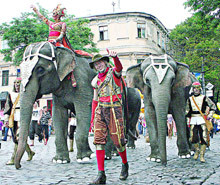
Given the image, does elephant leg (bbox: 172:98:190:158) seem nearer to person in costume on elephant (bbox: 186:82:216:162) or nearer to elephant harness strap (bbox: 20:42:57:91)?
person in costume on elephant (bbox: 186:82:216:162)

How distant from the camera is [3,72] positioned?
40875 millimetres

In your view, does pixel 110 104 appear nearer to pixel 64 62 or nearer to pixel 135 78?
pixel 64 62

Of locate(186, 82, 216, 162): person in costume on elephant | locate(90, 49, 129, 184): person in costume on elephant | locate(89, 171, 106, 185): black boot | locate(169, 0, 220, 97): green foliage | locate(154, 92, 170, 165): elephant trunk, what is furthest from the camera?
locate(169, 0, 220, 97): green foliage

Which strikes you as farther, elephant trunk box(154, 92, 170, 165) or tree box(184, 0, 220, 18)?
tree box(184, 0, 220, 18)

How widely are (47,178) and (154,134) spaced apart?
3.16m

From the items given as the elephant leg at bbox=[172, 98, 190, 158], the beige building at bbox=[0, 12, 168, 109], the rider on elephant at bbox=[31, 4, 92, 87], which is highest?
the beige building at bbox=[0, 12, 168, 109]

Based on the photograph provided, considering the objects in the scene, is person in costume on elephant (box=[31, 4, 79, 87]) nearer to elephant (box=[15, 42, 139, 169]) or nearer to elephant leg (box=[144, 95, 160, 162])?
elephant (box=[15, 42, 139, 169])

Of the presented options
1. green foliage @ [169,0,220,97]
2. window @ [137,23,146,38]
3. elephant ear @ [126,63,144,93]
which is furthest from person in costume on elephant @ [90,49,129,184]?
window @ [137,23,146,38]

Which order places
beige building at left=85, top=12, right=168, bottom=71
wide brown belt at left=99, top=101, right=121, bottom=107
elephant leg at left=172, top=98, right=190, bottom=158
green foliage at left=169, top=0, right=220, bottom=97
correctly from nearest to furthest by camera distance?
wide brown belt at left=99, top=101, right=121, bottom=107, elephant leg at left=172, top=98, right=190, bottom=158, green foliage at left=169, top=0, right=220, bottom=97, beige building at left=85, top=12, right=168, bottom=71

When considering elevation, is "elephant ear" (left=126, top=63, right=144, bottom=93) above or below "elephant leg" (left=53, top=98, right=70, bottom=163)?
above

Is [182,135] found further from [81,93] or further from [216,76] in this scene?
[216,76]

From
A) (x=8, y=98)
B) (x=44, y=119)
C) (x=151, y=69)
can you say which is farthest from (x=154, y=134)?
(x=44, y=119)

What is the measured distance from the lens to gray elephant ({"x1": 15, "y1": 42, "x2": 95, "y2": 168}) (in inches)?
251

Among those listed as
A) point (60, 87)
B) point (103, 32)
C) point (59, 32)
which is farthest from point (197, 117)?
point (103, 32)
